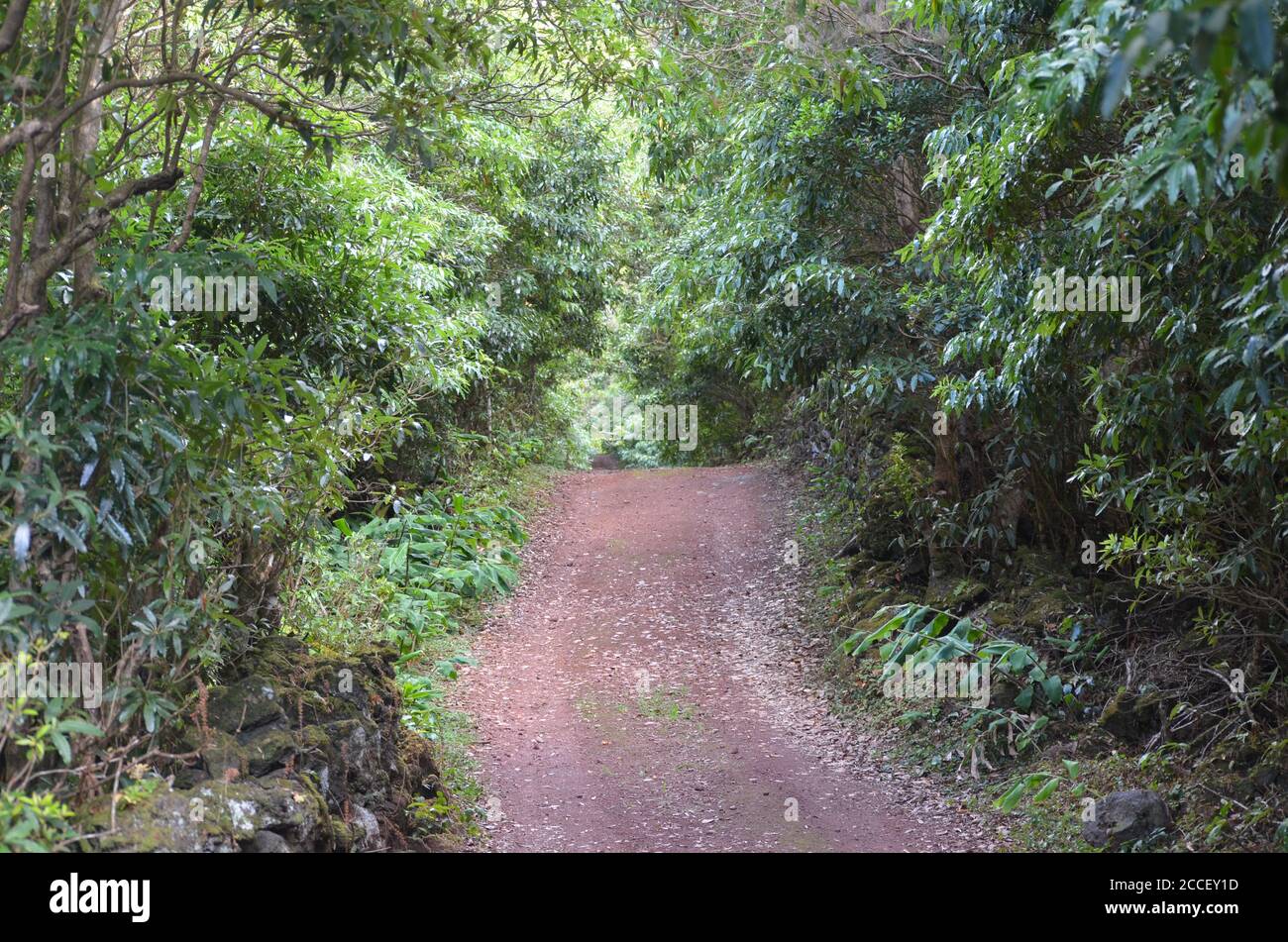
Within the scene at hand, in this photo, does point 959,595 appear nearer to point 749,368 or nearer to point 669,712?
point 669,712

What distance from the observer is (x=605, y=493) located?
18.3m

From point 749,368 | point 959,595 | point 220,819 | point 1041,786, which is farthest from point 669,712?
point 220,819

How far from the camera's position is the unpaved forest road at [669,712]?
6.86 metres

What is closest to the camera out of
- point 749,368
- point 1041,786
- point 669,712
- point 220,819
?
point 220,819

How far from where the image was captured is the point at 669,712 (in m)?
9.11

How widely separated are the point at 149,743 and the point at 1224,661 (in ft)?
19.7

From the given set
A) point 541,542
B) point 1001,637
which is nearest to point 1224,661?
point 1001,637

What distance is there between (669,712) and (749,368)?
4.42 metres

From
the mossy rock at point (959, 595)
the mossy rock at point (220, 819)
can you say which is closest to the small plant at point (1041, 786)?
the mossy rock at point (959, 595)

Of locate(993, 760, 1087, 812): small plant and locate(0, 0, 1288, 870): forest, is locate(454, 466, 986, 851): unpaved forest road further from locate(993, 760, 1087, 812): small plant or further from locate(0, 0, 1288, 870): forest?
locate(993, 760, 1087, 812): small plant

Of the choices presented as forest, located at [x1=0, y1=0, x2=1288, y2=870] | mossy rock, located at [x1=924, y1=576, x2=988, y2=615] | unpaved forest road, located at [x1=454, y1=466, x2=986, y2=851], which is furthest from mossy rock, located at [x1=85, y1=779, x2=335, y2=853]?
mossy rock, located at [x1=924, y1=576, x2=988, y2=615]

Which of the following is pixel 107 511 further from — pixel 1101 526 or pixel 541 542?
pixel 541 542

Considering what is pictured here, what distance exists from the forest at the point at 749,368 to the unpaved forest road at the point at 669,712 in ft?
0.22

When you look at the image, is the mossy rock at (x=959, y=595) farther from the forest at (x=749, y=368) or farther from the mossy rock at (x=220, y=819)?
the mossy rock at (x=220, y=819)
